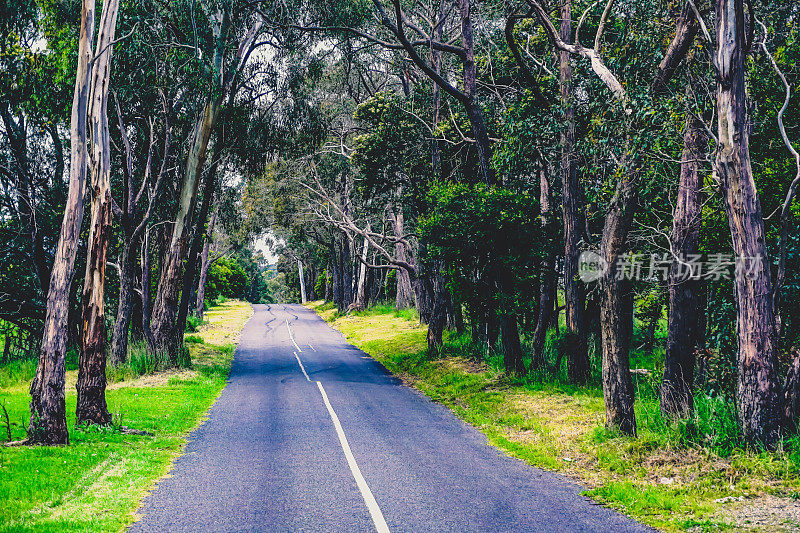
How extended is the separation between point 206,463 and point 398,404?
604 centimetres

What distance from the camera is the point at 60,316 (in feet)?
31.5

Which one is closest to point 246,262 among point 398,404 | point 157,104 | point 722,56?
point 157,104

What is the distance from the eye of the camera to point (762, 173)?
10.7 meters

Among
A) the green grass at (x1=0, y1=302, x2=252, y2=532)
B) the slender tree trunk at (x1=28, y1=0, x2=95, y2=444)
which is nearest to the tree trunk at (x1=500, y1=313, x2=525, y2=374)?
the green grass at (x1=0, y1=302, x2=252, y2=532)

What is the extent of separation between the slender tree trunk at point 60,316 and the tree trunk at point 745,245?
9725 mm

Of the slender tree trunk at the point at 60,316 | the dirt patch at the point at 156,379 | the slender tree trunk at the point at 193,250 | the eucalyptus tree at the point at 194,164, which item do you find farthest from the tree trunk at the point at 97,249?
the slender tree trunk at the point at 193,250

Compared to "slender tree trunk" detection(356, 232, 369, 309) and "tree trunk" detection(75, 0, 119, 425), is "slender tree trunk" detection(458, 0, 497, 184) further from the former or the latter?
"slender tree trunk" detection(356, 232, 369, 309)

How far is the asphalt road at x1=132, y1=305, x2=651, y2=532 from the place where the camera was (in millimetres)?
6258

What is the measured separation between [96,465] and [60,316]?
2660mm

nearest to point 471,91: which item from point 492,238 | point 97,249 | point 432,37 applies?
point 432,37

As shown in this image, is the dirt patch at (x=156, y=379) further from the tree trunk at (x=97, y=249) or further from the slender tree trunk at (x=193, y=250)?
the tree trunk at (x=97, y=249)

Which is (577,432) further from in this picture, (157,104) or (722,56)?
(157,104)

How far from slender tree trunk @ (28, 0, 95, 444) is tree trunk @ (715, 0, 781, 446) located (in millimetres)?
9725

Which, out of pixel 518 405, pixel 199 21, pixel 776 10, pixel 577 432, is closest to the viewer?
pixel 577 432
